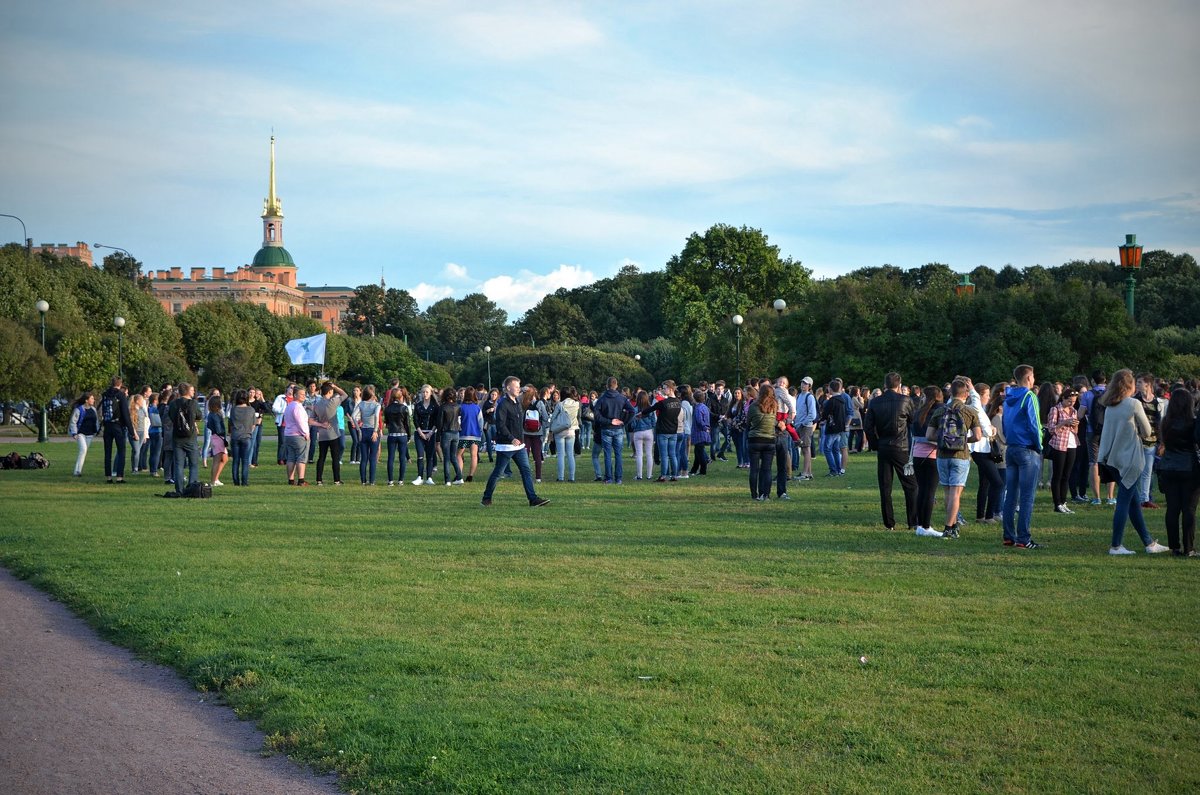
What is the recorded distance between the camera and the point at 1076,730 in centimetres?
607

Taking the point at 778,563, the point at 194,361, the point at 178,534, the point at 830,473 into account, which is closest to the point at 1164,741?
the point at 778,563

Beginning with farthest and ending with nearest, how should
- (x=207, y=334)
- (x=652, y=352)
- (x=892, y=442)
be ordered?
1. (x=652, y=352)
2. (x=207, y=334)
3. (x=892, y=442)

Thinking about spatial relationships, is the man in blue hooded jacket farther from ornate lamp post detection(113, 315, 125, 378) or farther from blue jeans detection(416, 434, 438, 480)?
ornate lamp post detection(113, 315, 125, 378)

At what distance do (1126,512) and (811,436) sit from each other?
11.4 m

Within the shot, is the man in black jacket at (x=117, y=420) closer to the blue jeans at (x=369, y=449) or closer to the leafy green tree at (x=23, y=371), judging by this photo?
the blue jeans at (x=369, y=449)

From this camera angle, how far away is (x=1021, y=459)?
1297 cm

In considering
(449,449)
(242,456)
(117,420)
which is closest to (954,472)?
(449,449)

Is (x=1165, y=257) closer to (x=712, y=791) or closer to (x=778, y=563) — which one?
(x=778, y=563)

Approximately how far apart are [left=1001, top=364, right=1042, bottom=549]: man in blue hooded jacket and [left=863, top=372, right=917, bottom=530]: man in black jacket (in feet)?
4.78

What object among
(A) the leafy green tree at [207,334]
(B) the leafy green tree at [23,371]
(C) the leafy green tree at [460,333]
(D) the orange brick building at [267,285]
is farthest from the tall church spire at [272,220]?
(B) the leafy green tree at [23,371]

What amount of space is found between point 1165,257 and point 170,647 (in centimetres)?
9772

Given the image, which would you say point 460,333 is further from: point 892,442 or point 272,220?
point 892,442

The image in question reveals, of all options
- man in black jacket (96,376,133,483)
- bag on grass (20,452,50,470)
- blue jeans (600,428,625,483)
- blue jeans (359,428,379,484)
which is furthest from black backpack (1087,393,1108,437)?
bag on grass (20,452,50,470)

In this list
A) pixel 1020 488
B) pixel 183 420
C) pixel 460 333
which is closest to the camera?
pixel 1020 488
